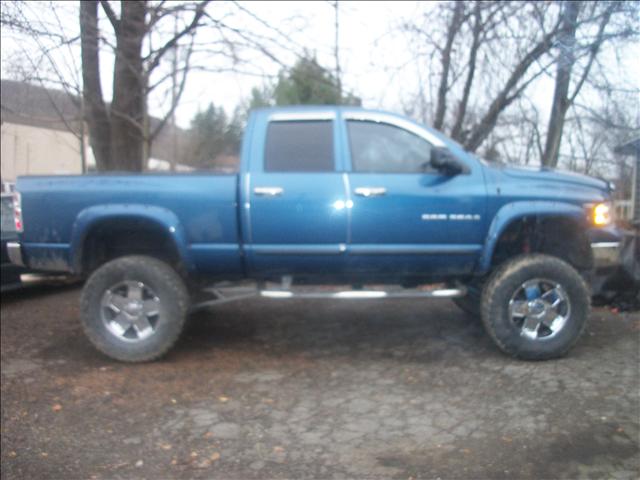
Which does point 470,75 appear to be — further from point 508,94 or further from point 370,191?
point 370,191

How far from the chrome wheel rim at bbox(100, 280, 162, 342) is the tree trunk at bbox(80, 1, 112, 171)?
3.95m

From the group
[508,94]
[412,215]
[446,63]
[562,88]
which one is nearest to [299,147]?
[412,215]

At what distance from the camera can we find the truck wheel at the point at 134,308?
5.62m

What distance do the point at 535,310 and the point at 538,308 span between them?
30 mm

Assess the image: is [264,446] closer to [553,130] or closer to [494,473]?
[494,473]

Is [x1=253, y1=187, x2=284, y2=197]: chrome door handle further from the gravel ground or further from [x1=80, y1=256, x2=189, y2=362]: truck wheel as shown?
the gravel ground

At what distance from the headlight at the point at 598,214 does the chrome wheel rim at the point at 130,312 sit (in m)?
3.77

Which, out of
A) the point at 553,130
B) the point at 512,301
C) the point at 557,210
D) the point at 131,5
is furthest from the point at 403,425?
the point at 131,5

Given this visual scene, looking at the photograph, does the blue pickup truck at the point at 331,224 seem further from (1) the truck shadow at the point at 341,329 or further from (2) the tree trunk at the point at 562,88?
(2) the tree trunk at the point at 562,88

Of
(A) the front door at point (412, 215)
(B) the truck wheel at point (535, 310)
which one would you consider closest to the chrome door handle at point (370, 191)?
(A) the front door at point (412, 215)

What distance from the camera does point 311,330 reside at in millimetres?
6785

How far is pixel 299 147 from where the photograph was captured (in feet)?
18.9

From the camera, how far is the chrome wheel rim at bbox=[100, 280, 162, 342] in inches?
224

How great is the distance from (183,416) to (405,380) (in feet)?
5.69
